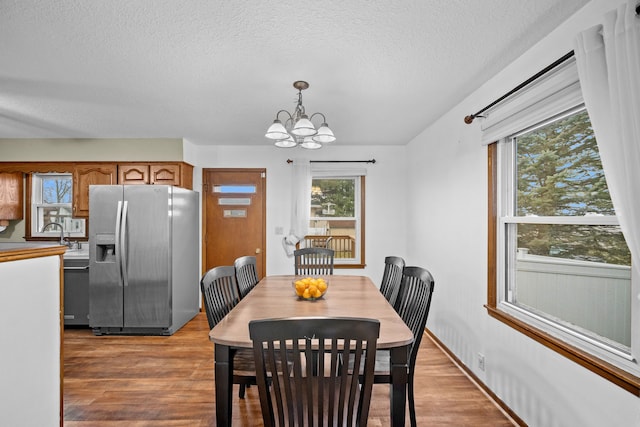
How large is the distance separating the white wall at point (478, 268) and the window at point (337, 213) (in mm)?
810

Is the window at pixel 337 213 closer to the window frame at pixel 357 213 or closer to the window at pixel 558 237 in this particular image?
the window frame at pixel 357 213

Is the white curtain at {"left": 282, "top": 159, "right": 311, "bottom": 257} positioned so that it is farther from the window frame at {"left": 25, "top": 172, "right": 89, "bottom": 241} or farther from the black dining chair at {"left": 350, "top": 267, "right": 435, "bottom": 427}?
the window frame at {"left": 25, "top": 172, "right": 89, "bottom": 241}

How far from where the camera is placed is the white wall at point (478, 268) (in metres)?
1.62

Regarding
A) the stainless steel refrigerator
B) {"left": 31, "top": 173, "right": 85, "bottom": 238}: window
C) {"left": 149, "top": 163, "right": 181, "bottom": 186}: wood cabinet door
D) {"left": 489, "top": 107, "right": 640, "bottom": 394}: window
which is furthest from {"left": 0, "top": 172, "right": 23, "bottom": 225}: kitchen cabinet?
{"left": 489, "top": 107, "right": 640, "bottom": 394}: window

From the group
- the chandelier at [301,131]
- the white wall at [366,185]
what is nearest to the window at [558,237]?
the chandelier at [301,131]

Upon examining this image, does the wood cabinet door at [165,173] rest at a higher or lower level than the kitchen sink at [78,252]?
higher

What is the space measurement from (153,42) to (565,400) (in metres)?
2.97

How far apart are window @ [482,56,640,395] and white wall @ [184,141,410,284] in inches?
91.9

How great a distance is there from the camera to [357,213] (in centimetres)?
488

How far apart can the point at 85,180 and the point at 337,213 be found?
3338 millimetres

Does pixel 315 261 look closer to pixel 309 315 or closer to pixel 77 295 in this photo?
pixel 309 315

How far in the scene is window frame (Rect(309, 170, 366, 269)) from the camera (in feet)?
15.7

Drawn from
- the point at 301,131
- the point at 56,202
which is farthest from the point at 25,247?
the point at 56,202

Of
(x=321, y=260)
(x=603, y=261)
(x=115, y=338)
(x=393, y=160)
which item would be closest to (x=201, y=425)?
(x=321, y=260)
